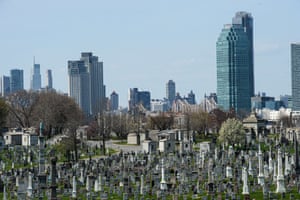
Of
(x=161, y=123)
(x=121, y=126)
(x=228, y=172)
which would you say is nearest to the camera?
(x=228, y=172)

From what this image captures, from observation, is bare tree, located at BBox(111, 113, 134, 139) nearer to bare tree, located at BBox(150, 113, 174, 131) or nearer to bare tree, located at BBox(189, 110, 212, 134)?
bare tree, located at BBox(150, 113, 174, 131)

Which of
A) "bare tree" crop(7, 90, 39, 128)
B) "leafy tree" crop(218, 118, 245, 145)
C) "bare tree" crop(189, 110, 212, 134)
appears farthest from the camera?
"bare tree" crop(7, 90, 39, 128)

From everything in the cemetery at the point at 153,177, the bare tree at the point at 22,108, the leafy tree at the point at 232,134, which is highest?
the bare tree at the point at 22,108

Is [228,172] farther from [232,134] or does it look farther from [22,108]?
[22,108]

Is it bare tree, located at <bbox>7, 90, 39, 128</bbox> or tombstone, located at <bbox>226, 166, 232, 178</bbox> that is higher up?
bare tree, located at <bbox>7, 90, 39, 128</bbox>

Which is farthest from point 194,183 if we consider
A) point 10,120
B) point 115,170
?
point 10,120

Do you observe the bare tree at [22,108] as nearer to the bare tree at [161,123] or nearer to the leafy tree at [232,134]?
the bare tree at [161,123]

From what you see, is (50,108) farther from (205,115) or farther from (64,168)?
(64,168)

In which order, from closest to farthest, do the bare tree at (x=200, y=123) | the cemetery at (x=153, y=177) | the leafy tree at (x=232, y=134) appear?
the cemetery at (x=153, y=177), the leafy tree at (x=232, y=134), the bare tree at (x=200, y=123)

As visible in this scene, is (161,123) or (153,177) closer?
(153,177)

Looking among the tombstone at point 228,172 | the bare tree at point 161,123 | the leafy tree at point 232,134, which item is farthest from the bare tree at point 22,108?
the tombstone at point 228,172

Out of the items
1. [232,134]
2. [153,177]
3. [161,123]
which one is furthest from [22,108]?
[153,177]

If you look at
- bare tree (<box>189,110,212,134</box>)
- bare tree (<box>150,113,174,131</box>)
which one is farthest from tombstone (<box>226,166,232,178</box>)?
bare tree (<box>150,113,174,131</box>)

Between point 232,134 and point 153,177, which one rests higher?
point 232,134
